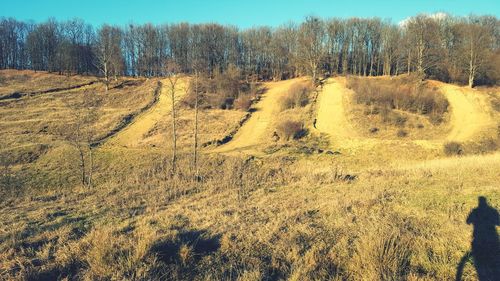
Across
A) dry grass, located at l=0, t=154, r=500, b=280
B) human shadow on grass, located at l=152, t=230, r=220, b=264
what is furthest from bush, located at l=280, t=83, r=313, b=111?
human shadow on grass, located at l=152, t=230, r=220, b=264

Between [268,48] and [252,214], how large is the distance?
68116mm

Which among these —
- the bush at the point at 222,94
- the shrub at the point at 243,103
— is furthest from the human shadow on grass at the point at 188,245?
the bush at the point at 222,94

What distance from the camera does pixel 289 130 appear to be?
31.0 metres

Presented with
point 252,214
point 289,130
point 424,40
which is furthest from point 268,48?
point 252,214

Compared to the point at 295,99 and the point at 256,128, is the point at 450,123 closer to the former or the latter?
the point at 295,99

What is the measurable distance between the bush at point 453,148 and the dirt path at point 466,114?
3936 mm

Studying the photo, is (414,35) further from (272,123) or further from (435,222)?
(435,222)

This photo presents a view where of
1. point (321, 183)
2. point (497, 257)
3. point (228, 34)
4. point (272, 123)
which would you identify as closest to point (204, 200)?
point (321, 183)

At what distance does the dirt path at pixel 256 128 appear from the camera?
29344 mm

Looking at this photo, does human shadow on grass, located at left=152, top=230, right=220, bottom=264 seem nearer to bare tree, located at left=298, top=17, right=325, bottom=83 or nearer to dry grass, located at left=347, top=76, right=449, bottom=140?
dry grass, located at left=347, top=76, right=449, bottom=140

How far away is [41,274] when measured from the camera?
5.92 m

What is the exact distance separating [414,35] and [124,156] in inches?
2008

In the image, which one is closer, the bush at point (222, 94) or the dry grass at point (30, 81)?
the bush at point (222, 94)

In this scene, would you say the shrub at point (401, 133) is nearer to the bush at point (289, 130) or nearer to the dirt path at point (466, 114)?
the dirt path at point (466, 114)
